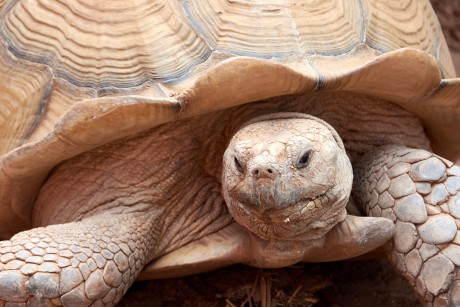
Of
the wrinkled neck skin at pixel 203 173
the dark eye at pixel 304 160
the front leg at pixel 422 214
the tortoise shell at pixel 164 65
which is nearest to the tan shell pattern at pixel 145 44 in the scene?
the tortoise shell at pixel 164 65

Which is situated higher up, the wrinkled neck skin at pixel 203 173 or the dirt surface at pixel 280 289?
the wrinkled neck skin at pixel 203 173

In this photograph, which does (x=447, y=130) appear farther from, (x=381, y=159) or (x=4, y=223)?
(x=4, y=223)

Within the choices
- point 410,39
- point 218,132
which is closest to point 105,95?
point 218,132

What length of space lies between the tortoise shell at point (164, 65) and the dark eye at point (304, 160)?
0.96 feet

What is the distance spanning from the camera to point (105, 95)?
291 cm

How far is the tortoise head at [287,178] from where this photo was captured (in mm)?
2543

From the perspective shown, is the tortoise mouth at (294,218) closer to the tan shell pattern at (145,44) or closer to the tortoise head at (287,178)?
the tortoise head at (287,178)

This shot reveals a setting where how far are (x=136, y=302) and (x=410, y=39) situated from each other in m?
1.64

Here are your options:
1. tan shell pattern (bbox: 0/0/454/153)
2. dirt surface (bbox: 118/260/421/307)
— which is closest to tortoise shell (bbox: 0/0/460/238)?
tan shell pattern (bbox: 0/0/454/153)

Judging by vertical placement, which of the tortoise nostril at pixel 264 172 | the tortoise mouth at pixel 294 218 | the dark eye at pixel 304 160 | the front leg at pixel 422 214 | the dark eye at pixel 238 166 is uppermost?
the tortoise nostril at pixel 264 172

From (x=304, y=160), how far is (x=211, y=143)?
644mm

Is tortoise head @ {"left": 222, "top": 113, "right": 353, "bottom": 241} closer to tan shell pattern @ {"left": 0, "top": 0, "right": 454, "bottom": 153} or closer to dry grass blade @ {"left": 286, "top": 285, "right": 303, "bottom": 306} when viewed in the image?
tan shell pattern @ {"left": 0, "top": 0, "right": 454, "bottom": 153}

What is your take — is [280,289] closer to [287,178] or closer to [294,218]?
[294,218]

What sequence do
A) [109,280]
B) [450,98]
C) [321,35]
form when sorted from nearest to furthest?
[109,280] < [321,35] < [450,98]
